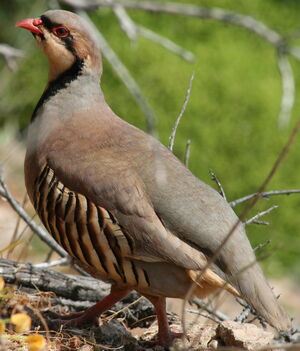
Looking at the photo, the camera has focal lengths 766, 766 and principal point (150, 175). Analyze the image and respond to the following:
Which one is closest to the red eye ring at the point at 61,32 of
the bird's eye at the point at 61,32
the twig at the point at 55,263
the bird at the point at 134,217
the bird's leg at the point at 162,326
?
the bird's eye at the point at 61,32

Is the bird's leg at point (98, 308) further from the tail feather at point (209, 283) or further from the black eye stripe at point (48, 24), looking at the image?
the black eye stripe at point (48, 24)

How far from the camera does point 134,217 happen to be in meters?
3.40

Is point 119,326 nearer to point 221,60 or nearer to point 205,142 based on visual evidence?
point 205,142

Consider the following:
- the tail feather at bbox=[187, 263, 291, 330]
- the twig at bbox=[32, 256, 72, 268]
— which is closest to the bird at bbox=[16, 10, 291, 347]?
the tail feather at bbox=[187, 263, 291, 330]

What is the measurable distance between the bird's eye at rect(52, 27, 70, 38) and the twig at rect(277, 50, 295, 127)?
7.24 feet

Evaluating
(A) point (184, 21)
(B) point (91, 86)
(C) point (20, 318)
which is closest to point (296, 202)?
(A) point (184, 21)

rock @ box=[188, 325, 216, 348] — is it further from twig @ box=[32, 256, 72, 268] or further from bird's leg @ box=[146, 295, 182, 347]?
twig @ box=[32, 256, 72, 268]

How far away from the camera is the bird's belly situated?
11.3ft

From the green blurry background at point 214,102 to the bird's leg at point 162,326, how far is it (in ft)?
14.1

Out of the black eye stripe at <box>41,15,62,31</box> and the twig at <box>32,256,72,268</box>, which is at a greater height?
the black eye stripe at <box>41,15,62,31</box>

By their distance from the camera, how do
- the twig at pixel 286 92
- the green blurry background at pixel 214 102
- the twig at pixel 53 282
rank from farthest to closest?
the green blurry background at pixel 214 102 → the twig at pixel 286 92 → the twig at pixel 53 282

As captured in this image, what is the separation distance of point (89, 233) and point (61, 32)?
1154mm

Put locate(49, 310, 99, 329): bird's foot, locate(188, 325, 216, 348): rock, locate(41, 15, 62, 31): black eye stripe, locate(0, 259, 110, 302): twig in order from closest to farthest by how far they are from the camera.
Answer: locate(188, 325, 216, 348): rock
locate(49, 310, 99, 329): bird's foot
locate(0, 259, 110, 302): twig
locate(41, 15, 62, 31): black eye stripe

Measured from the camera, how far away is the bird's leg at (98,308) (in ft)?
12.5
